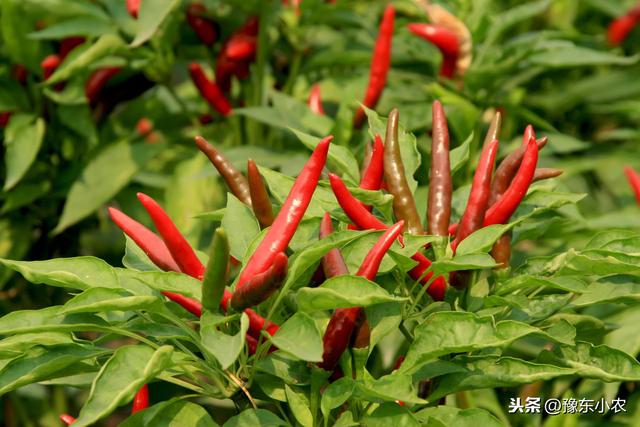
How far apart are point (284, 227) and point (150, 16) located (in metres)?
0.92

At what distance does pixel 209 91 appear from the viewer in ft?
7.51

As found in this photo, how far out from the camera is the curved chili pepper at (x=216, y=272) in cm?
114

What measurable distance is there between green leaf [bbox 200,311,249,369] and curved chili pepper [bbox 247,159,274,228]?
0.19 m

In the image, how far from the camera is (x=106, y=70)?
2.35m

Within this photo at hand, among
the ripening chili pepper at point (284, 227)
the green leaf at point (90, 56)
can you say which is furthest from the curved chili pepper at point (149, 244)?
the green leaf at point (90, 56)

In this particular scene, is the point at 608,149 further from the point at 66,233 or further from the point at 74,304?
the point at 74,304

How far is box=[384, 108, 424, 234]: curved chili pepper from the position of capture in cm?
141

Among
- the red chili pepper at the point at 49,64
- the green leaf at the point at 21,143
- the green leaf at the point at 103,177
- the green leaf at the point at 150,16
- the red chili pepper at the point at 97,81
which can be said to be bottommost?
the green leaf at the point at 103,177

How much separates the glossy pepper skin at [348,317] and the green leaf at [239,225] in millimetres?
165

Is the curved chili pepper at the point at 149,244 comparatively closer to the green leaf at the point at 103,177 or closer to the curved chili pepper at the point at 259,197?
the curved chili pepper at the point at 259,197

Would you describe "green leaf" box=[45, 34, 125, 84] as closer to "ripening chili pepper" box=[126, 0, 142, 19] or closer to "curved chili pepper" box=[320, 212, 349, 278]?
"ripening chili pepper" box=[126, 0, 142, 19]

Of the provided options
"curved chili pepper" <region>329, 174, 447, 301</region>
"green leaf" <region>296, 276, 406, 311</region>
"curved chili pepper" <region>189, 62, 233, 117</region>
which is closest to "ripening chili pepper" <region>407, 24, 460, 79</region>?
"curved chili pepper" <region>189, 62, 233, 117</region>

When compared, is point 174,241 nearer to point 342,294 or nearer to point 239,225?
point 239,225

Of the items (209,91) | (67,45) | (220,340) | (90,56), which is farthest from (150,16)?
(220,340)
